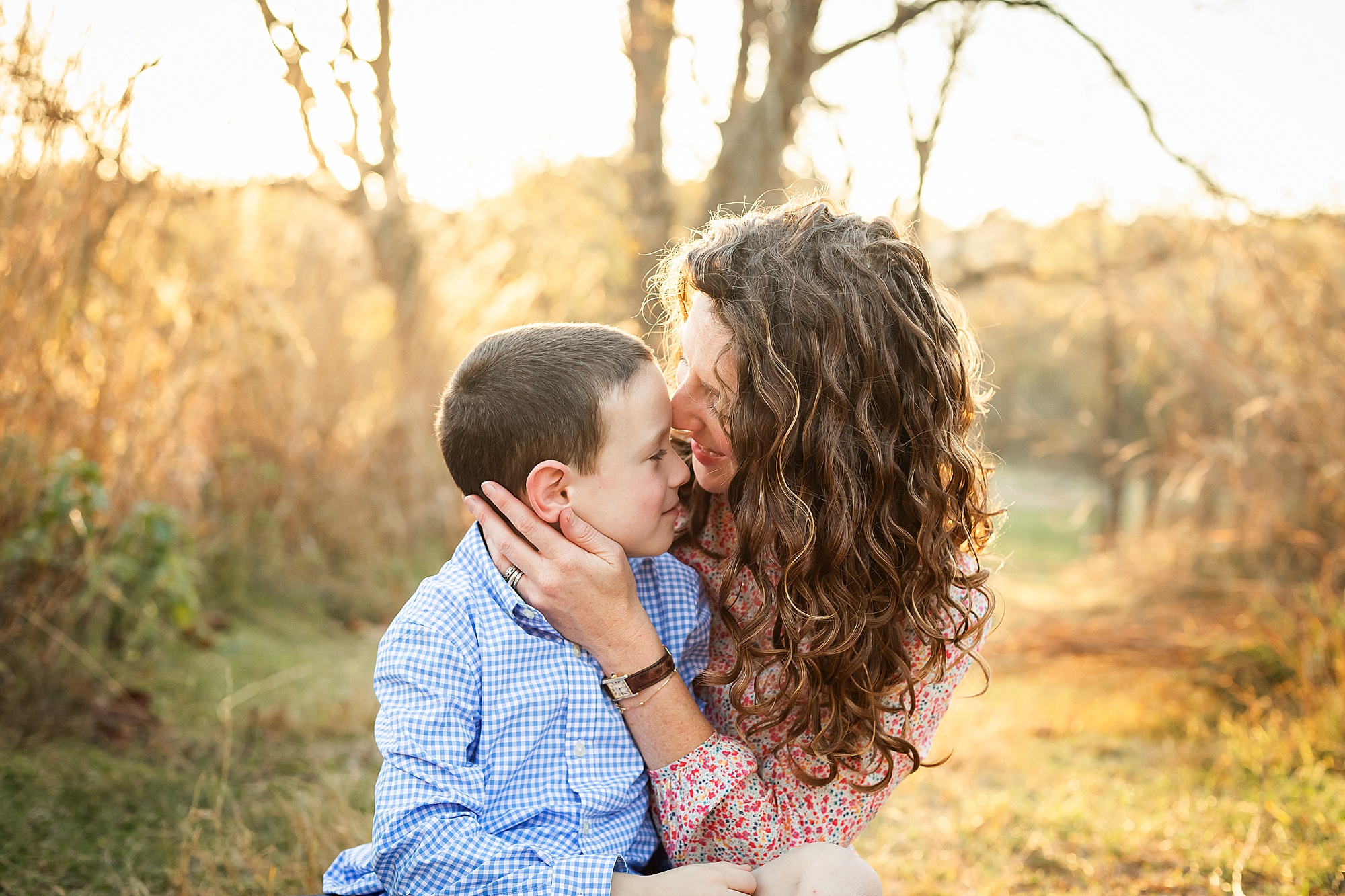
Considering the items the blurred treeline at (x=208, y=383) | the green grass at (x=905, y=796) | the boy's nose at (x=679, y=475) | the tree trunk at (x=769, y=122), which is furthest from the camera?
the tree trunk at (x=769, y=122)

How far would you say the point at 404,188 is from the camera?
17.1 feet

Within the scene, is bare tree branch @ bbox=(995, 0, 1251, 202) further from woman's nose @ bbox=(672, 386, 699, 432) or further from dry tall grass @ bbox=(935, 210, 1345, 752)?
woman's nose @ bbox=(672, 386, 699, 432)

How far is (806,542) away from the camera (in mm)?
1469

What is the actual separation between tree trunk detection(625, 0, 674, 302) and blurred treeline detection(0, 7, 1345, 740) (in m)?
0.05

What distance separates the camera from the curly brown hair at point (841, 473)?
4.86 feet

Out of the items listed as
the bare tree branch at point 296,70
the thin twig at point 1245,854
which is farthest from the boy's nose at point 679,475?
the bare tree branch at point 296,70

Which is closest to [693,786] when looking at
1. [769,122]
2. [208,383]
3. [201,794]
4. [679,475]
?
[679,475]

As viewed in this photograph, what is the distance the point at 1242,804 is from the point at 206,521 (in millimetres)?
3696

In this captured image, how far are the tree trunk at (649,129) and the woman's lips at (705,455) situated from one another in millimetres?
2089

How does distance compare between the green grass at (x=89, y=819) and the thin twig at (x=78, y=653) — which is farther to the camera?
the thin twig at (x=78, y=653)

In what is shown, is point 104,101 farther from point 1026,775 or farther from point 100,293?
point 1026,775

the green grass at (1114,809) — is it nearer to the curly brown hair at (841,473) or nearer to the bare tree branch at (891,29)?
the curly brown hair at (841,473)

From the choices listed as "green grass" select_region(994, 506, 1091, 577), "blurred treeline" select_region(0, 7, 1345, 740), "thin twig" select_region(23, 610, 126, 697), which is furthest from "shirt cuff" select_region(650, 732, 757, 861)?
"green grass" select_region(994, 506, 1091, 577)

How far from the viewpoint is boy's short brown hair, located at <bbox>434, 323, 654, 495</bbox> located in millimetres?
1516
